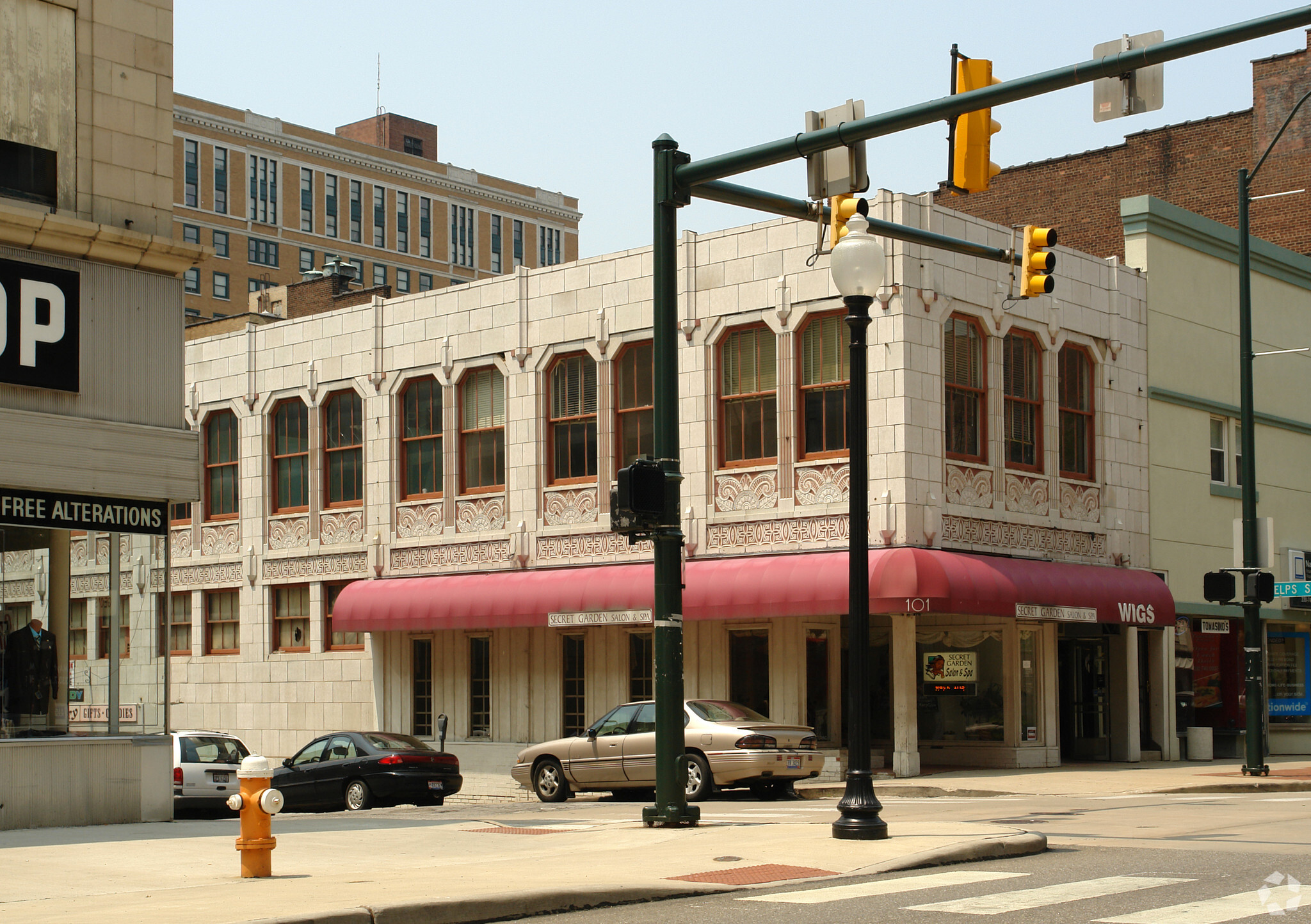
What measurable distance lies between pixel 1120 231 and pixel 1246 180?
Result: 14.0 metres

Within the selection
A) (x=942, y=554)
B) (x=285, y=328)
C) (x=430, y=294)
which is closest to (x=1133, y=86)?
(x=942, y=554)

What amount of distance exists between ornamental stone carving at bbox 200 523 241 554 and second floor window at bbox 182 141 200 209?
5768 cm

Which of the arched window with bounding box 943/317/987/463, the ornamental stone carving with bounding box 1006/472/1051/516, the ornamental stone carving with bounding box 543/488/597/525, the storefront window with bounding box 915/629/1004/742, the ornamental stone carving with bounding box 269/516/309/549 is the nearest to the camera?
the arched window with bounding box 943/317/987/463

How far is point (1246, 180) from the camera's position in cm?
2644

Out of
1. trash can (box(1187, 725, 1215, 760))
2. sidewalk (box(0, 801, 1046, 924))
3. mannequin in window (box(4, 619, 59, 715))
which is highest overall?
mannequin in window (box(4, 619, 59, 715))

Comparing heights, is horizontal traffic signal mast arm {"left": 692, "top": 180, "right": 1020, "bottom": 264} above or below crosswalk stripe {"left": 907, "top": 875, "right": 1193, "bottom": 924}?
above

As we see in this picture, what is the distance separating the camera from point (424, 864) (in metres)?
12.7

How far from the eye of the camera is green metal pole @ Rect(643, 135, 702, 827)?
1490 centimetres

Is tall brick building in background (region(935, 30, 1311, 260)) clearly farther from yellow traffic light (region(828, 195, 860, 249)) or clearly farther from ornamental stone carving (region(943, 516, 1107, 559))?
yellow traffic light (region(828, 195, 860, 249))

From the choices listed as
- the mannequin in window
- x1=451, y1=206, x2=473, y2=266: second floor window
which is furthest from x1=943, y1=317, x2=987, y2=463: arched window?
x1=451, y1=206, x2=473, y2=266: second floor window

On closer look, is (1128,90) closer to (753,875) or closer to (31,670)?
(753,875)

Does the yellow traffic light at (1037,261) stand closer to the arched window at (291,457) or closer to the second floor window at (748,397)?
the second floor window at (748,397)

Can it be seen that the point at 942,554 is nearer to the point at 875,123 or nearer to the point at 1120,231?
the point at 875,123

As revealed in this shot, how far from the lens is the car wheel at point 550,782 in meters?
23.8
